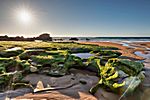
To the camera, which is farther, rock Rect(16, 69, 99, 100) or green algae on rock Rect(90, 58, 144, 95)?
green algae on rock Rect(90, 58, 144, 95)

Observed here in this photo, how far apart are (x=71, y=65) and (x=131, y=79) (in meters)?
2.52

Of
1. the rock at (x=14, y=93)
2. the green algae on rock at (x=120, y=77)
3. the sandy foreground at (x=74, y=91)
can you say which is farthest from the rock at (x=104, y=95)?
the rock at (x=14, y=93)

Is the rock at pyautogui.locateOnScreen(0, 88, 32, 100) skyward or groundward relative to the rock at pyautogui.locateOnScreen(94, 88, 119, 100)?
skyward

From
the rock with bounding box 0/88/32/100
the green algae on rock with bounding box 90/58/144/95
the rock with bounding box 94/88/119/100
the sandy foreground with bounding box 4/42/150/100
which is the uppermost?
the green algae on rock with bounding box 90/58/144/95

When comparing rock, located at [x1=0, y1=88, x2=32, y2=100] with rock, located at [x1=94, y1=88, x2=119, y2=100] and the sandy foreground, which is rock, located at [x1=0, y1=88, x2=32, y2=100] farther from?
rock, located at [x1=94, y1=88, x2=119, y2=100]

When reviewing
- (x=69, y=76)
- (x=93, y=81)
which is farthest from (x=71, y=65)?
(x=93, y=81)

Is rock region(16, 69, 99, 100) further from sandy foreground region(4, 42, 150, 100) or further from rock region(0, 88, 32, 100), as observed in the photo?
rock region(0, 88, 32, 100)

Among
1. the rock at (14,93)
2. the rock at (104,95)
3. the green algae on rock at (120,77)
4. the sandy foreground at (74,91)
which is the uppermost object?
the green algae on rock at (120,77)

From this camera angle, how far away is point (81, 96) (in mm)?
4262

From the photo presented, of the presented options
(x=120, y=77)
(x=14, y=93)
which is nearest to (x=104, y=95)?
(x=120, y=77)

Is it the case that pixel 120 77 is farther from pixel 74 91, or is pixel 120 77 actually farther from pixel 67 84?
pixel 67 84

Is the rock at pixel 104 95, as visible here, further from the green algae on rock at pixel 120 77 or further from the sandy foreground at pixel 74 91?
the green algae on rock at pixel 120 77

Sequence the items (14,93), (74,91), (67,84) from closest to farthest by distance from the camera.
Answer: (14,93) < (74,91) < (67,84)

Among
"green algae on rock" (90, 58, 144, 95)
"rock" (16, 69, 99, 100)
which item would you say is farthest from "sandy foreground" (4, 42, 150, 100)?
"green algae on rock" (90, 58, 144, 95)
